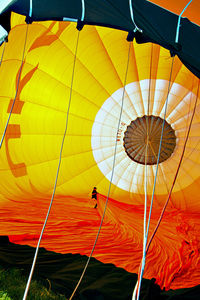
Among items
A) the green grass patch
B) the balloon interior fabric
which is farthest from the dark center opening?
the green grass patch

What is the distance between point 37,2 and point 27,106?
1.70m

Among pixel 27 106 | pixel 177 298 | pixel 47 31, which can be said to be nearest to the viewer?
pixel 177 298

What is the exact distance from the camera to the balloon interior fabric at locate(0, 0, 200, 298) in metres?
2.65

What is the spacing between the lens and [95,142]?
11.5 feet

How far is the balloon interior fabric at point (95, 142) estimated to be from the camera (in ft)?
8.70

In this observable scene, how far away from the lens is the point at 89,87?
3.33 m

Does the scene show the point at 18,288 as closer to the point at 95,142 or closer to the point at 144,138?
the point at 95,142

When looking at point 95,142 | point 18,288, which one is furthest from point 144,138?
point 18,288

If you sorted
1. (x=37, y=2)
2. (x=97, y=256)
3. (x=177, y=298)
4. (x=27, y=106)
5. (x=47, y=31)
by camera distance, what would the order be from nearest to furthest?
(x=37, y=2), (x=177, y=298), (x=97, y=256), (x=47, y=31), (x=27, y=106)

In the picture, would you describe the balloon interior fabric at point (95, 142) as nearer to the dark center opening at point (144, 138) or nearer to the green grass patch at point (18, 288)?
the dark center opening at point (144, 138)

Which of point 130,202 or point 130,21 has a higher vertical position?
point 130,21

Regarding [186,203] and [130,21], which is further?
[186,203]

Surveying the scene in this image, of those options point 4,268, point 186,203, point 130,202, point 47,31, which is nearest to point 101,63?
point 47,31

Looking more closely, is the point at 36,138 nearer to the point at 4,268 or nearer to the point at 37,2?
the point at 4,268
